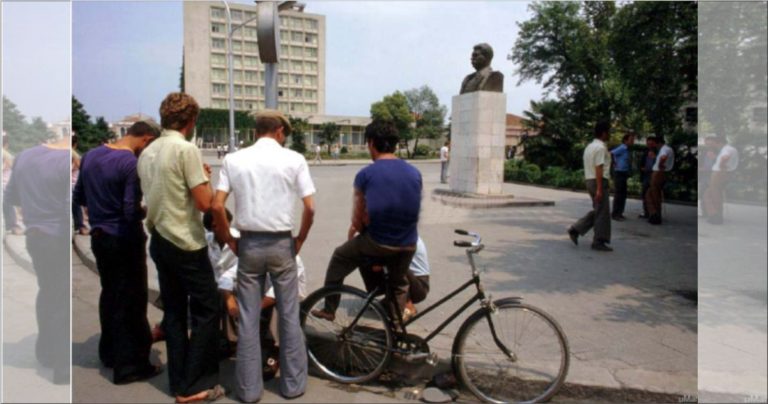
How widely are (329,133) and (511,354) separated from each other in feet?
106

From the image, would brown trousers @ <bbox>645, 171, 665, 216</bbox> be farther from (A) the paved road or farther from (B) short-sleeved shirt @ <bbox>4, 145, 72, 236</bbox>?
(B) short-sleeved shirt @ <bbox>4, 145, 72, 236</bbox>

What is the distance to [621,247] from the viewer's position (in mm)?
7703

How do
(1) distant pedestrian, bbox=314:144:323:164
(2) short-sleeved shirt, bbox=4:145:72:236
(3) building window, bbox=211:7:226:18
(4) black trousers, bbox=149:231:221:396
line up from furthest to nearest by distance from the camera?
(1) distant pedestrian, bbox=314:144:323:164
(3) building window, bbox=211:7:226:18
(4) black trousers, bbox=149:231:221:396
(2) short-sleeved shirt, bbox=4:145:72:236

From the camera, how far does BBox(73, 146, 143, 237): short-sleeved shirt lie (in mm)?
3584

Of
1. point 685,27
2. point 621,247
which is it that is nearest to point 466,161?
point 621,247

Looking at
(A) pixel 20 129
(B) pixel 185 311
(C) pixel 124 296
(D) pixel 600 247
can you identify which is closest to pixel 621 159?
(D) pixel 600 247

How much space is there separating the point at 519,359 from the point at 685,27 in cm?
503

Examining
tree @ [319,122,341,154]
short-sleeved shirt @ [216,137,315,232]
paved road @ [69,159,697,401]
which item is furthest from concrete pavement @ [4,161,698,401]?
tree @ [319,122,341,154]

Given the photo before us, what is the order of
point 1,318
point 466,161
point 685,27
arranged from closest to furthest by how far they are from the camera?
point 1,318 → point 685,27 → point 466,161

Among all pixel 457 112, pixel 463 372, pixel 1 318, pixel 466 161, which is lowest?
pixel 463 372

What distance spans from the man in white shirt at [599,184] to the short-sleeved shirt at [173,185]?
16.8 ft

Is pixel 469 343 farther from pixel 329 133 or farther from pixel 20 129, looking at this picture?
pixel 329 133

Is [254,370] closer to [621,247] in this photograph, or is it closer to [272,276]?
[272,276]

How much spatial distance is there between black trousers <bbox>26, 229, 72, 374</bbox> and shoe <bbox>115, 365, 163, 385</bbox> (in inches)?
16.6
